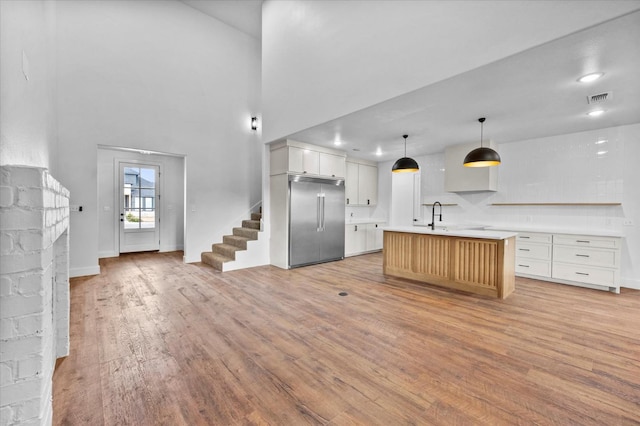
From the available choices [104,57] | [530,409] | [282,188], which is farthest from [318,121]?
[104,57]

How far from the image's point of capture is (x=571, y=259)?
4262 millimetres

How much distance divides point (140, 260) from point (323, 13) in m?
6.20

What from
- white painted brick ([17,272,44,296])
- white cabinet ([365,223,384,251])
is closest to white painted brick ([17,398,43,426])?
white painted brick ([17,272,44,296])

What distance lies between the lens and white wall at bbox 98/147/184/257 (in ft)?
21.7

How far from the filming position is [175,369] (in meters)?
2.10

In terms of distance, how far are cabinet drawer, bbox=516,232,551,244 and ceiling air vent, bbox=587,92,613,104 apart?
6.99 feet

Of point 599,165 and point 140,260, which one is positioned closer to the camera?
point 599,165

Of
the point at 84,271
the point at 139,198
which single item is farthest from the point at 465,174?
the point at 139,198

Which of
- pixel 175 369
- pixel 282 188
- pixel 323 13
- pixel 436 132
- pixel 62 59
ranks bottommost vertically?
pixel 175 369

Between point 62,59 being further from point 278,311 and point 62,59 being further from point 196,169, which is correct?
point 278,311

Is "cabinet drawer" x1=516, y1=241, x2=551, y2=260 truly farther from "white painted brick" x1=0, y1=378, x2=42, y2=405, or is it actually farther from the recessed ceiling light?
"white painted brick" x1=0, y1=378, x2=42, y2=405

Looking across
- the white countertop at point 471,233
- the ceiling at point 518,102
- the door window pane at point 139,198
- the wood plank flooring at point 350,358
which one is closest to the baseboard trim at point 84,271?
the wood plank flooring at point 350,358

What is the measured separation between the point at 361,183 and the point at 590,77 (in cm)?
487

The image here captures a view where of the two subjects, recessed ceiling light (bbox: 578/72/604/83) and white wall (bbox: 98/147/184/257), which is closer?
recessed ceiling light (bbox: 578/72/604/83)
